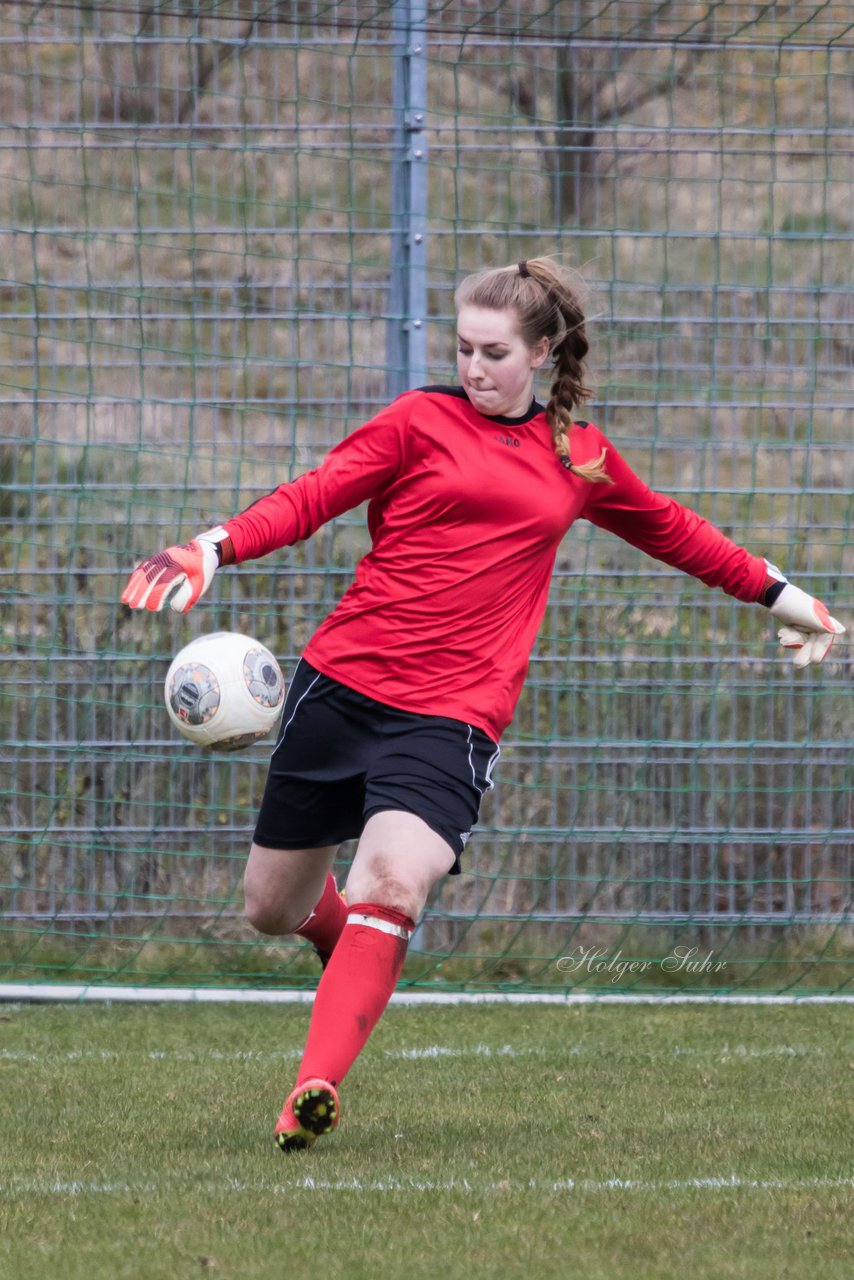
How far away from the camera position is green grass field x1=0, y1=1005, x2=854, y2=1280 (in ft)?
9.93

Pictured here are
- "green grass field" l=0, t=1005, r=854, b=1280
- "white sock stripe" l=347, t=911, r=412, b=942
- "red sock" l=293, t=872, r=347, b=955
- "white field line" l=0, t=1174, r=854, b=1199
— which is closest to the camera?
"green grass field" l=0, t=1005, r=854, b=1280

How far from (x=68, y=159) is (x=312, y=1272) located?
5.24 metres

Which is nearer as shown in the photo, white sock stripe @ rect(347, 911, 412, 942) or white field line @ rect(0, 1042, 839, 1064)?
white sock stripe @ rect(347, 911, 412, 942)

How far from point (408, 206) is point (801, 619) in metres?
2.90

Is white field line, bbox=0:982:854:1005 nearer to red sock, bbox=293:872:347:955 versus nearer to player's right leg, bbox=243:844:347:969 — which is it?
red sock, bbox=293:872:347:955

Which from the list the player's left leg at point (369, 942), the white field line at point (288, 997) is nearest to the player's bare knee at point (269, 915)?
the player's left leg at point (369, 942)

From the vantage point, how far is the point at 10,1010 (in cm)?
630

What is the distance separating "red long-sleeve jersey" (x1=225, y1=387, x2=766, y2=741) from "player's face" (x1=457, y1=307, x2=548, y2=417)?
0.07m

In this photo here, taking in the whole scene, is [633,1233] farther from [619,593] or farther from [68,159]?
[68,159]

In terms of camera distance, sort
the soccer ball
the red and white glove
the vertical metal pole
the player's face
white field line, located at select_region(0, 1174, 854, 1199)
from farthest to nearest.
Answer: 1. the vertical metal pole
2. the soccer ball
3. the player's face
4. the red and white glove
5. white field line, located at select_region(0, 1174, 854, 1199)

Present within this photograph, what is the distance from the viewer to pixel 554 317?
13.9 ft

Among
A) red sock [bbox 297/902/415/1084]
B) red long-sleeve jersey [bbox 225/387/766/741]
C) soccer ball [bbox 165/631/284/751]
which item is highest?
red long-sleeve jersey [bbox 225/387/766/741]

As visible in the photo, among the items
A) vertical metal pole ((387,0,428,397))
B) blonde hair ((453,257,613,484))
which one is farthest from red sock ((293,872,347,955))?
vertical metal pole ((387,0,428,397))

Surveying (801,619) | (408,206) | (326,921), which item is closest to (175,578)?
(326,921)
